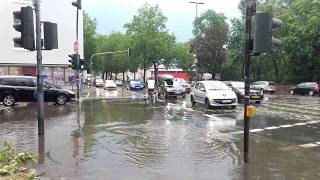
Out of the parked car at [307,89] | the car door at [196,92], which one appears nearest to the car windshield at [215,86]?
the car door at [196,92]

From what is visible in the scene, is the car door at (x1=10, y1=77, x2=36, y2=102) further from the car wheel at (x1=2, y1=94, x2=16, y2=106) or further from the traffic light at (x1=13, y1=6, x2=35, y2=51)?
the traffic light at (x1=13, y1=6, x2=35, y2=51)

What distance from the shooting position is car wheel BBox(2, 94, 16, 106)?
2662 cm

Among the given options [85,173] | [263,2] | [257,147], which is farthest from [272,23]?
[263,2]

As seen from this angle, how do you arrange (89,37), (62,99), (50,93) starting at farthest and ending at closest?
(89,37)
(62,99)
(50,93)

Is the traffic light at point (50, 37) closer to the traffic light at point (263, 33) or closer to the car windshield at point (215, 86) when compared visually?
the traffic light at point (263, 33)

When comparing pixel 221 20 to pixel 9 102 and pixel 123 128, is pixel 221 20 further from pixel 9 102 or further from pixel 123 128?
pixel 123 128

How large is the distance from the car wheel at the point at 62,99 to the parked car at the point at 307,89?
2617 centimetres

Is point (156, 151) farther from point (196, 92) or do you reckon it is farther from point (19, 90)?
point (19, 90)

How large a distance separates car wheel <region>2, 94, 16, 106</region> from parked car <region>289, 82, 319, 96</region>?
1151 inches

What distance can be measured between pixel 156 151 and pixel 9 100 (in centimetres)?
1694

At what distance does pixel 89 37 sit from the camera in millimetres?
86562

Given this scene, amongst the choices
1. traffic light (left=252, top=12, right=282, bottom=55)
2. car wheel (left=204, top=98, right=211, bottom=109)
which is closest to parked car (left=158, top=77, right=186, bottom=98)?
car wheel (left=204, top=98, right=211, bottom=109)

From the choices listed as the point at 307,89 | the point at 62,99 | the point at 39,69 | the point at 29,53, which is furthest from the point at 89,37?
the point at 39,69

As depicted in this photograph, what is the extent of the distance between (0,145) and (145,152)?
373 cm
